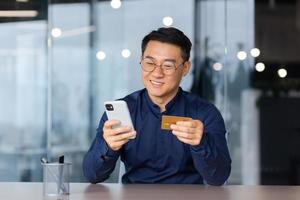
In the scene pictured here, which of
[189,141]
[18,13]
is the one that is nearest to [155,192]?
[189,141]

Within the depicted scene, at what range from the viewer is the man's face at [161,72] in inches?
89.7

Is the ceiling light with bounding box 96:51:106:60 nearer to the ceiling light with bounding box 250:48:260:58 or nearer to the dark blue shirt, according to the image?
the ceiling light with bounding box 250:48:260:58

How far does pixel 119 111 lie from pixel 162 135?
0.31 m

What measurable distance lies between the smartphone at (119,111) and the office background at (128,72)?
3.45m

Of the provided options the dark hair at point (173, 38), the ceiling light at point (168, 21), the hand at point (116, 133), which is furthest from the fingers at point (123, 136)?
the ceiling light at point (168, 21)

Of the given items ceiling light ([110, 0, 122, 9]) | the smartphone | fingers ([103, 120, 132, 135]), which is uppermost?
ceiling light ([110, 0, 122, 9])

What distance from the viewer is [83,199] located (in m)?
1.96

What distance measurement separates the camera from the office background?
18.3 feet

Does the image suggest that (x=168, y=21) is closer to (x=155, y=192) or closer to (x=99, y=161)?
(x=99, y=161)

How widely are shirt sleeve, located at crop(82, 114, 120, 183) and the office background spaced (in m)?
3.28

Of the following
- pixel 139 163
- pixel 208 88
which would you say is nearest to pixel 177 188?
pixel 139 163

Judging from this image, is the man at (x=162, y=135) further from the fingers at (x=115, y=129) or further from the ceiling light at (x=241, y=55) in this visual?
the ceiling light at (x=241, y=55)

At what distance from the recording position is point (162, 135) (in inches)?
92.7

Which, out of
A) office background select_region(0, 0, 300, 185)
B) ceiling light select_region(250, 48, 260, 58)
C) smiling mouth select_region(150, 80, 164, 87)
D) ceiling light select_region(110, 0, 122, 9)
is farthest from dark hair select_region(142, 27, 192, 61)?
ceiling light select_region(110, 0, 122, 9)
